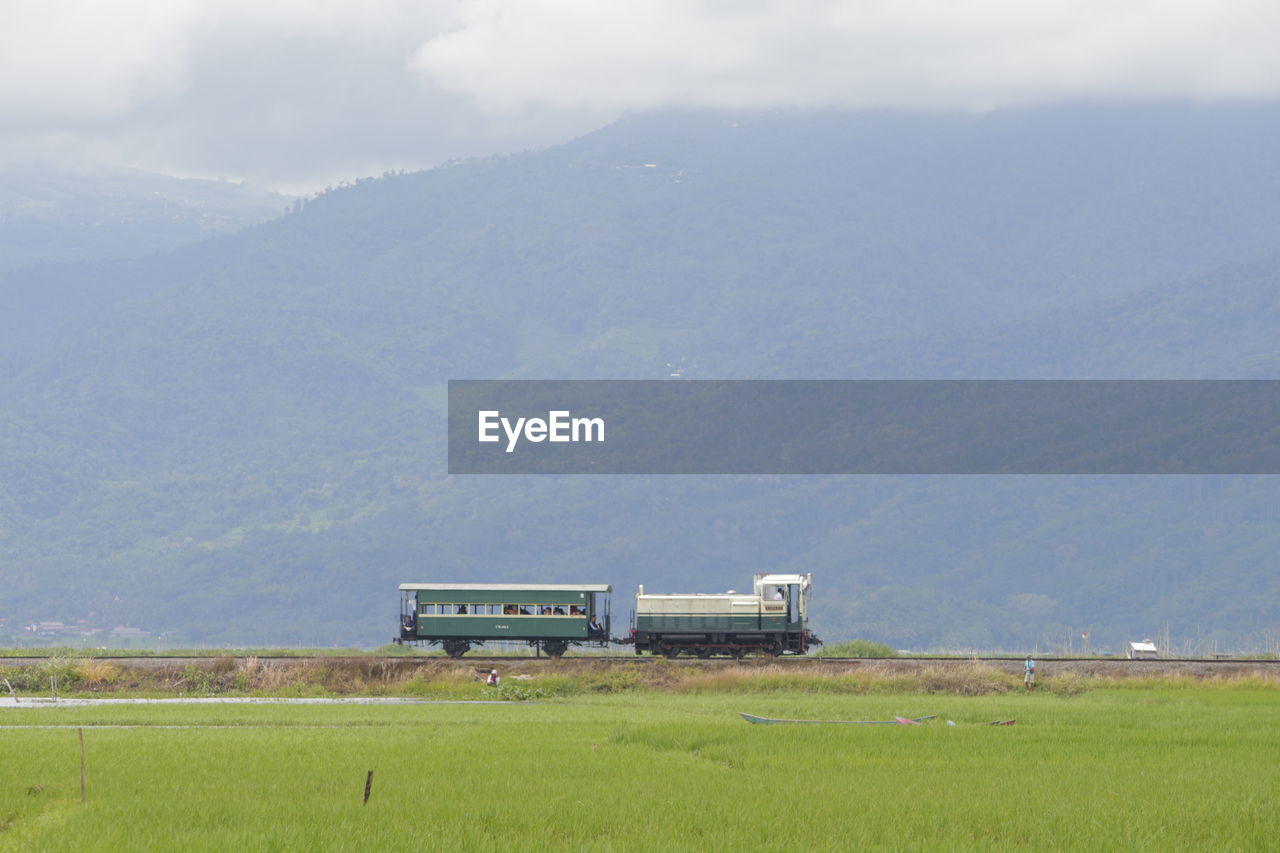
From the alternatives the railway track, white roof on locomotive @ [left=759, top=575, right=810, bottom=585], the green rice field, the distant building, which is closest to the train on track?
white roof on locomotive @ [left=759, top=575, right=810, bottom=585]

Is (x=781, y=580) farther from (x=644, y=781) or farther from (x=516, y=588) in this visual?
(x=644, y=781)

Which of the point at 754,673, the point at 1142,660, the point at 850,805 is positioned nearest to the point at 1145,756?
the point at 850,805

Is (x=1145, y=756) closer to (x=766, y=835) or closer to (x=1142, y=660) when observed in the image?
(x=766, y=835)

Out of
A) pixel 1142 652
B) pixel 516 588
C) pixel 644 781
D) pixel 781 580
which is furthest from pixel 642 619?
pixel 644 781

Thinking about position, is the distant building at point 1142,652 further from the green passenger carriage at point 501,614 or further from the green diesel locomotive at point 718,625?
the green passenger carriage at point 501,614

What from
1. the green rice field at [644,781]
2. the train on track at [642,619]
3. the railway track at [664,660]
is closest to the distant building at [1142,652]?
the railway track at [664,660]

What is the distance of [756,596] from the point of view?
7481cm

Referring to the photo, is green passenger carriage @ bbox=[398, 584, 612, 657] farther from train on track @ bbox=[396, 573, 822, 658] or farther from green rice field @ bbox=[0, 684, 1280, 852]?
green rice field @ bbox=[0, 684, 1280, 852]

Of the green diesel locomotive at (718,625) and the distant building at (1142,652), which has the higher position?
the green diesel locomotive at (718,625)

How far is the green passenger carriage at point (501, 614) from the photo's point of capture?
74.6m

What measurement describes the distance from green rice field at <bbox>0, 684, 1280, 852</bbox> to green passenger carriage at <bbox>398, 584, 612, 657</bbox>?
22.5m

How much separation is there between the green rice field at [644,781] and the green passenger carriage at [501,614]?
2251 cm

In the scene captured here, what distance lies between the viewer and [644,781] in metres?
33.9

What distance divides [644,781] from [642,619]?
4021cm
